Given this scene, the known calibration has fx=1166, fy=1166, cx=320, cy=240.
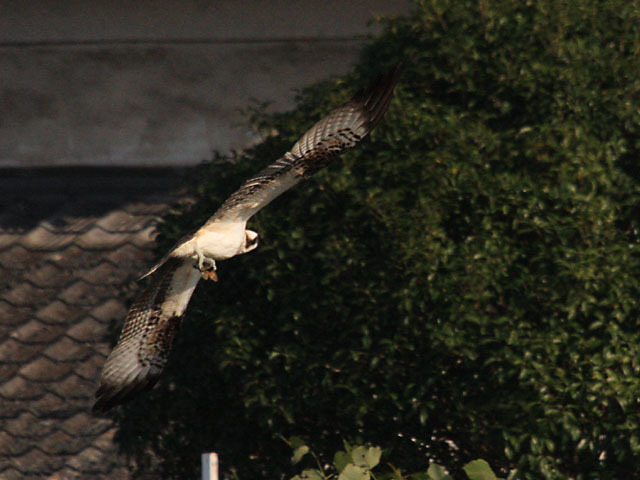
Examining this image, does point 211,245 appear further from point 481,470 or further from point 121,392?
point 481,470

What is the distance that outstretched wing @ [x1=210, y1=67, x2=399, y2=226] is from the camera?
4.39 m

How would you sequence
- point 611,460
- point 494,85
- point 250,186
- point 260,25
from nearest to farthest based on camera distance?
point 250,186
point 611,460
point 494,85
point 260,25

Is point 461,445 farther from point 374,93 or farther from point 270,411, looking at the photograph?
point 374,93

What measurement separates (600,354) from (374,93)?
52.9 inches

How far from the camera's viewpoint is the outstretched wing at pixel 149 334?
499cm

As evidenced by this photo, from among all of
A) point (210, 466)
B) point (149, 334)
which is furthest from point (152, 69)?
point (210, 466)

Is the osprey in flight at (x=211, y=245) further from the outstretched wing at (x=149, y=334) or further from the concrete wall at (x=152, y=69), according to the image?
the concrete wall at (x=152, y=69)

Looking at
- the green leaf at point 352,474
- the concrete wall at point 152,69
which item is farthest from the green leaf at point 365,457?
the concrete wall at point 152,69

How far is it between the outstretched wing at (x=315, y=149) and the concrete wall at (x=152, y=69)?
319cm

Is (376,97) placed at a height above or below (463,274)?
above

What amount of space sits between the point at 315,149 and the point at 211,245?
0.55m

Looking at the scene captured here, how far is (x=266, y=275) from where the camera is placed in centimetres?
489

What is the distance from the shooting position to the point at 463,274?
457 cm

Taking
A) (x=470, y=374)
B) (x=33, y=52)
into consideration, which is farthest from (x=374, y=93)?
(x=33, y=52)
